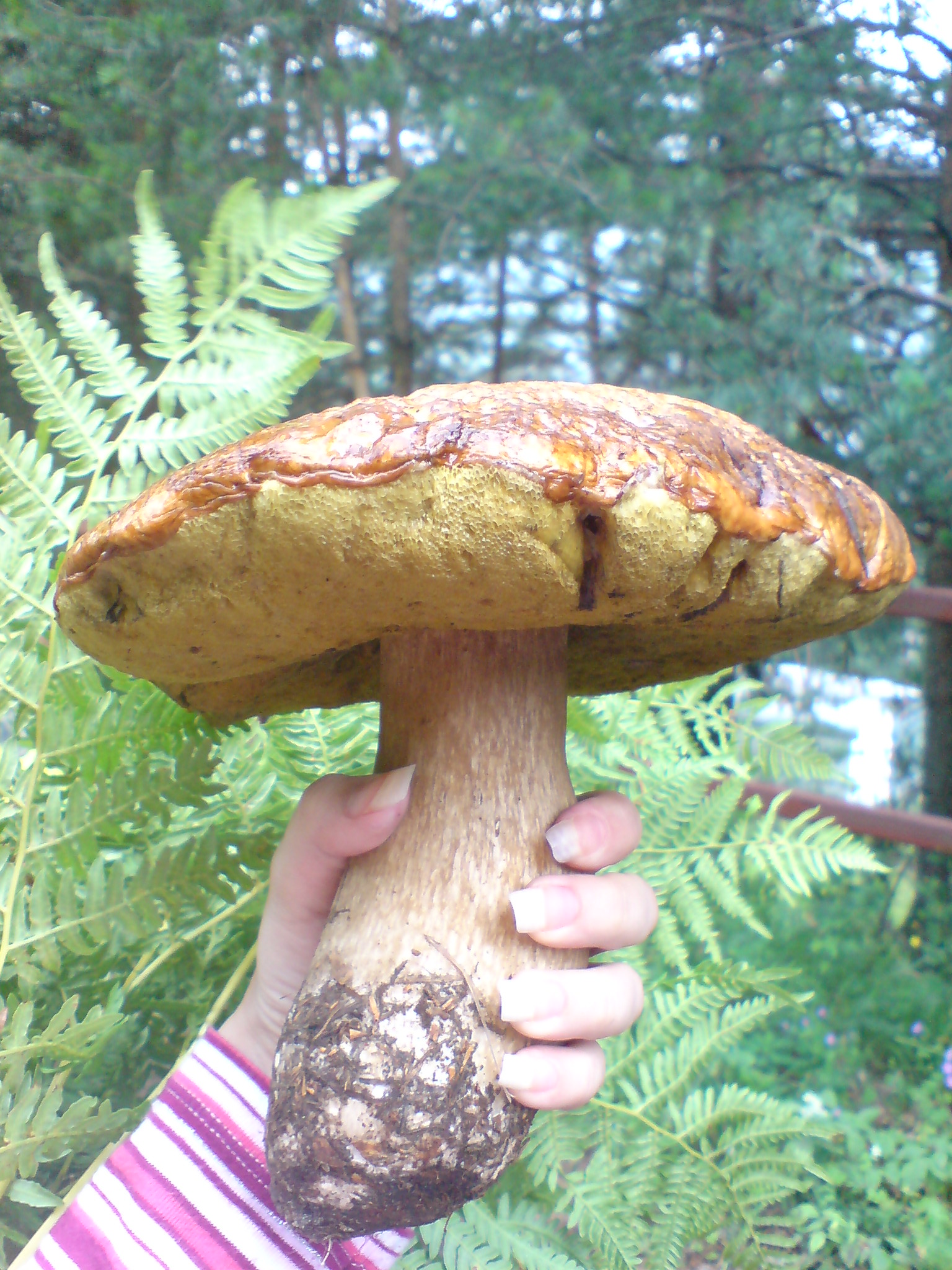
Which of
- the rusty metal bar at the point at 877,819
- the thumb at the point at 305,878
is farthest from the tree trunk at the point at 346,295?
the thumb at the point at 305,878

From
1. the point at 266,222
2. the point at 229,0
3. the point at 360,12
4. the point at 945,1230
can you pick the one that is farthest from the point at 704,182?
the point at 945,1230

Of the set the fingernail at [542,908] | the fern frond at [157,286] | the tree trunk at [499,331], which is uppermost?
the fern frond at [157,286]

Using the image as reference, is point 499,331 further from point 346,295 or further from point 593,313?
point 346,295

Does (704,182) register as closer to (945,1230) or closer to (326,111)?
(326,111)

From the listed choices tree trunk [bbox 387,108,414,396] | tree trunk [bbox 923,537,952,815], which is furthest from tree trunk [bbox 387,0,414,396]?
tree trunk [bbox 923,537,952,815]

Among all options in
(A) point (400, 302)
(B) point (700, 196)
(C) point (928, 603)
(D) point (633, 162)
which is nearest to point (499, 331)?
(A) point (400, 302)

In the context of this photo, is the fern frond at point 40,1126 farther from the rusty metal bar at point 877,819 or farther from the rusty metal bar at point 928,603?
the rusty metal bar at point 928,603
